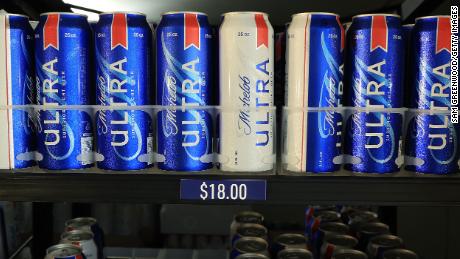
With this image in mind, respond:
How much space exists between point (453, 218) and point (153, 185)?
47.6 inches

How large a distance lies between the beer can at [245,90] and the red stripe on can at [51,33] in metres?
0.33

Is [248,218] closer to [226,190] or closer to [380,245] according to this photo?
[380,245]

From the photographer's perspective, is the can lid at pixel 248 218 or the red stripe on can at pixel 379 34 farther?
the can lid at pixel 248 218

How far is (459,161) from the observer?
3.24 ft

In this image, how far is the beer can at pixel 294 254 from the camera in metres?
1.24

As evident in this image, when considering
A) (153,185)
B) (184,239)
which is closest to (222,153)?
Result: (153,185)

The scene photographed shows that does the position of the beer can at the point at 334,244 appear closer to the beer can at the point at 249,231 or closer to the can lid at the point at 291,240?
the can lid at the point at 291,240

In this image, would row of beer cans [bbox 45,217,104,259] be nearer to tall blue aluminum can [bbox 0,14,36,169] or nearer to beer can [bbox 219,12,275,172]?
tall blue aluminum can [bbox 0,14,36,169]

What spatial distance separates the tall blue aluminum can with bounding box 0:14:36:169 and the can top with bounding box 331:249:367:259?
77 centimetres

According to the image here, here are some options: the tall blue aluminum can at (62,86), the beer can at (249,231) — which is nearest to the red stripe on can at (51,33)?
the tall blue aluminum can at (62,86)

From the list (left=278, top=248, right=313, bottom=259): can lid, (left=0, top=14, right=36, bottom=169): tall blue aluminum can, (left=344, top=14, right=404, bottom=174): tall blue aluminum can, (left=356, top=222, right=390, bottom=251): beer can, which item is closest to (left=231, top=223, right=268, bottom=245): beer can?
(left=278, top=248, right=313, bottom=259): can lid

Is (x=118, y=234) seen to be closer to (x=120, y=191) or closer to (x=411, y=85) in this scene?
(x=120, y=191)

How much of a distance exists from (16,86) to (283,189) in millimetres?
583

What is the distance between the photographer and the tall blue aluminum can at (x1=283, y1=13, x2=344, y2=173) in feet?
3.17
